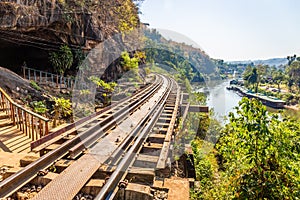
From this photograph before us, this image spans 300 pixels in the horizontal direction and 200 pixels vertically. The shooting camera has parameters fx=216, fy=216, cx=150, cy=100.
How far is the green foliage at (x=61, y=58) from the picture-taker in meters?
11.4

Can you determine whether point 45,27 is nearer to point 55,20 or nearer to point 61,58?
point 55,20

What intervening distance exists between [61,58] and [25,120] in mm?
6920

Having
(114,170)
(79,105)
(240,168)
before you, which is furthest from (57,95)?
(240,168)

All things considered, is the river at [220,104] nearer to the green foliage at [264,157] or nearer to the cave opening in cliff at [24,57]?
the green foliage at [264,157]

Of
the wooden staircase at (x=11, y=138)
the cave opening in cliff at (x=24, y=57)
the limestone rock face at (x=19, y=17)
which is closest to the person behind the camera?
the wooden staircase at (x=11, y=138)

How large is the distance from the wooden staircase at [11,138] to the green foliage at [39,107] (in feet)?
4.82

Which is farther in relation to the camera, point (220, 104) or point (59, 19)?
point (220, 104)

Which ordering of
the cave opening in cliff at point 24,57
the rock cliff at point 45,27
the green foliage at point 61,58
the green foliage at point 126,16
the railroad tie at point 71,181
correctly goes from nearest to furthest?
the railroad tie at point 71,181
the rock cliff at point 45,27
the green foliage at point 61,58
the cave opening in cliff at point 24,57
the green foliage at point 126,16

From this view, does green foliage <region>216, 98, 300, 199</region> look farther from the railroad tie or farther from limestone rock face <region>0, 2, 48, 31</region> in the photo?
limestone rock face <region>0, 2, 48, 31</region>

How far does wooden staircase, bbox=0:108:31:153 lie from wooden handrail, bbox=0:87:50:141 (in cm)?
12

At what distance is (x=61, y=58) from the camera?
11.6 metres

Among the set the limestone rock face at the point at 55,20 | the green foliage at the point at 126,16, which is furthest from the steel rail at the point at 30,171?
the green foliage at the point at 126,16

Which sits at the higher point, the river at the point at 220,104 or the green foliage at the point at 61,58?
the green foliage at the point at 61,58

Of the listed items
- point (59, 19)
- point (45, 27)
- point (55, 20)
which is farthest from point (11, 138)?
point (59, 19)
